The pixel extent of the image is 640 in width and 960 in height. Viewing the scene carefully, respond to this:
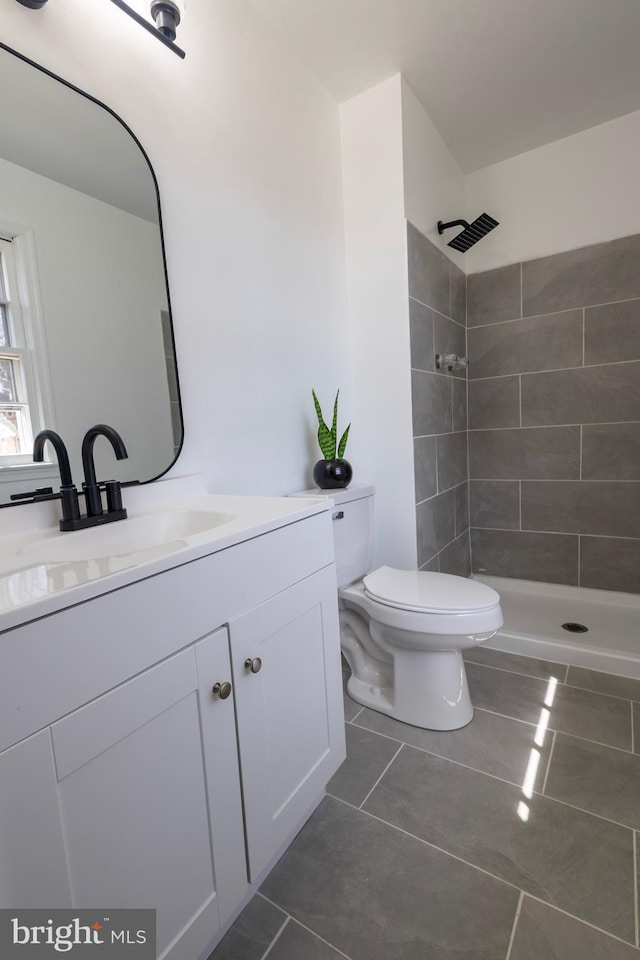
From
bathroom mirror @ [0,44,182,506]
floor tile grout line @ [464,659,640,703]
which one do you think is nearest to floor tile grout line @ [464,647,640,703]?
floor tile grout line @ [464,659,640,703]

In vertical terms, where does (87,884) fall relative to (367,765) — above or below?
above

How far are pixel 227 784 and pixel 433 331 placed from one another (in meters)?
2.02

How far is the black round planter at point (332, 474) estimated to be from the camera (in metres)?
1.77

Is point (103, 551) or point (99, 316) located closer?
point (103, 551)

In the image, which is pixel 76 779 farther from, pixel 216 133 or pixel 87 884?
pixel 216 133

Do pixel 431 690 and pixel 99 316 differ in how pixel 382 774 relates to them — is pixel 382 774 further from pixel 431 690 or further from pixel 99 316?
pixel 99 316

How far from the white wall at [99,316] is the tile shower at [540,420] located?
3.89ft

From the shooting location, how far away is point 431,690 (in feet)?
5.13

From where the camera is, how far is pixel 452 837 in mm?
1151

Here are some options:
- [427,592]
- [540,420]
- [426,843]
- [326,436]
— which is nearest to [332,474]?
[326,436]

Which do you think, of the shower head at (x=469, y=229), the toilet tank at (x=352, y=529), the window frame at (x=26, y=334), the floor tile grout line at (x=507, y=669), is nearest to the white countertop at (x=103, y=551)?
the window frame at (x=26, y=334)

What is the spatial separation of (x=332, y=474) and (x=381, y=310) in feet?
2.70

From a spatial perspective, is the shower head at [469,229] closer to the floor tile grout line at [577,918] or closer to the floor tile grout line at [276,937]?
the floor tile grout line at [577,918]

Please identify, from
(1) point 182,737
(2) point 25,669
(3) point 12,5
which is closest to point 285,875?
(1) point 182,737
